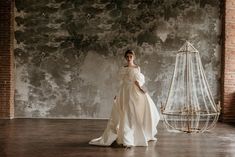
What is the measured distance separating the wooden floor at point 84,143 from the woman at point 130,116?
216mm

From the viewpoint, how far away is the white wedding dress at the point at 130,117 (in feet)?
21.8

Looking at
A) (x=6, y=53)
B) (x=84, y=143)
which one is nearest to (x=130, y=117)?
(x=84, y=143)

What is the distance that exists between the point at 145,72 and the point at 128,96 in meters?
4.27

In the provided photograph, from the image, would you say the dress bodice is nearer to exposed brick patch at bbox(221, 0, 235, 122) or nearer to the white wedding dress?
the white wedding dress

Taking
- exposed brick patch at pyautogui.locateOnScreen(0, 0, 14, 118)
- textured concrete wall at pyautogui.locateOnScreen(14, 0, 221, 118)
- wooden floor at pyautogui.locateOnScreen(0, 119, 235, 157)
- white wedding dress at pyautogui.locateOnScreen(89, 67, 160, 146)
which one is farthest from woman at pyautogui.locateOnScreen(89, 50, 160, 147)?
exposed brick patch at pyautogui.locateOnScreen(0, 0, 14, 118)

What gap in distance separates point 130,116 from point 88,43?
465 centimetres

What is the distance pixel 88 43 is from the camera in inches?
434

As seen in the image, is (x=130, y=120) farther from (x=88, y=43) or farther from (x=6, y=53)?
(x=6, y=53)

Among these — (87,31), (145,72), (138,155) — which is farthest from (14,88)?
(138,155)

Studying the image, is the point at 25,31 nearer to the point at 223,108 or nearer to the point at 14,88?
the point at 14,88

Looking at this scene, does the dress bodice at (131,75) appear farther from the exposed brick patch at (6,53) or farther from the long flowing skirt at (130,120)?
the exposed brick patch at (6,53)

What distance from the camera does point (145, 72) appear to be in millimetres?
11039

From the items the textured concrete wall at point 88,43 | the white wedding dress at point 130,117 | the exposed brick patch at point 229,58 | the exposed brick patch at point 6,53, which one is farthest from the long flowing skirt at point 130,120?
the exposed brick patch at point 6,53

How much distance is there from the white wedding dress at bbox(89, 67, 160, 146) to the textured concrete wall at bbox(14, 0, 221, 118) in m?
4.07
